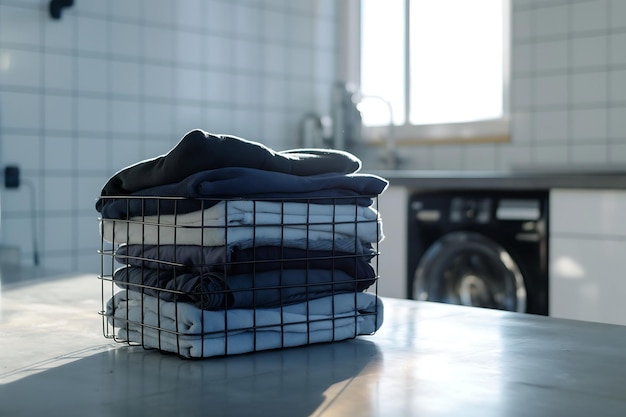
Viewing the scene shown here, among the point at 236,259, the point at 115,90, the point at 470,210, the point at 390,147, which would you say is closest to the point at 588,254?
the point at 470,210

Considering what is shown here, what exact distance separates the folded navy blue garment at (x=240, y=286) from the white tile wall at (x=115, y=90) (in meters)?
2.41

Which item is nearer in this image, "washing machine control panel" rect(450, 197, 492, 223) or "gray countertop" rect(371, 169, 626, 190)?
"gray countertop" rect(371, 169, 626, 190)

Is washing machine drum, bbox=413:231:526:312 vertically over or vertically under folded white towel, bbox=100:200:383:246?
under

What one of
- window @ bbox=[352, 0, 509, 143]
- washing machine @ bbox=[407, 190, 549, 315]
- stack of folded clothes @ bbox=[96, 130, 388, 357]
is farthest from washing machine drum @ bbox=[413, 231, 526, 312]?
stack of folded clothes @ bbox=[96, 130, 388, 357]

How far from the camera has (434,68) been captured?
160 inches

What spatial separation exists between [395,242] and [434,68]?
1.20m

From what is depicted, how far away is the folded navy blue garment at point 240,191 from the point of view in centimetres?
81

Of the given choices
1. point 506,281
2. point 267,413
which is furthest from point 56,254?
point 267,413

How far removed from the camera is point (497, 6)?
12.5 ft

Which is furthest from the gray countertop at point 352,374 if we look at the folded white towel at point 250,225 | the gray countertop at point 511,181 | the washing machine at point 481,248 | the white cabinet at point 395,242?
the white cabinet at point 395,242

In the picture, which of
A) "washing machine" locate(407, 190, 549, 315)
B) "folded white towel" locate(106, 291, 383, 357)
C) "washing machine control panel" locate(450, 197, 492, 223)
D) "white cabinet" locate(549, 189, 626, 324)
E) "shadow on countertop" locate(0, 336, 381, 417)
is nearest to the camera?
"shadow on countertop" locate(0, 336, 381, 417)

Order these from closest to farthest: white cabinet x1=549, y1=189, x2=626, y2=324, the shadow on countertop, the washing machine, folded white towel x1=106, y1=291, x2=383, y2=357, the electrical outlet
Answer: the shadow on countertop < folded white towel x1=106, y1=291, x2=383, y2=357 < white cabinet x1=549, y1=189, x2=626, y2=324 < the washing machine < the electrical outlet

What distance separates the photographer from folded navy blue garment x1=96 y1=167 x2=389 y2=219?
2.66ft

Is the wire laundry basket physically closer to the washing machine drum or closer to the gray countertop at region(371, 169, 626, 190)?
the gray countertop at region(371, 169, 626, 190)
